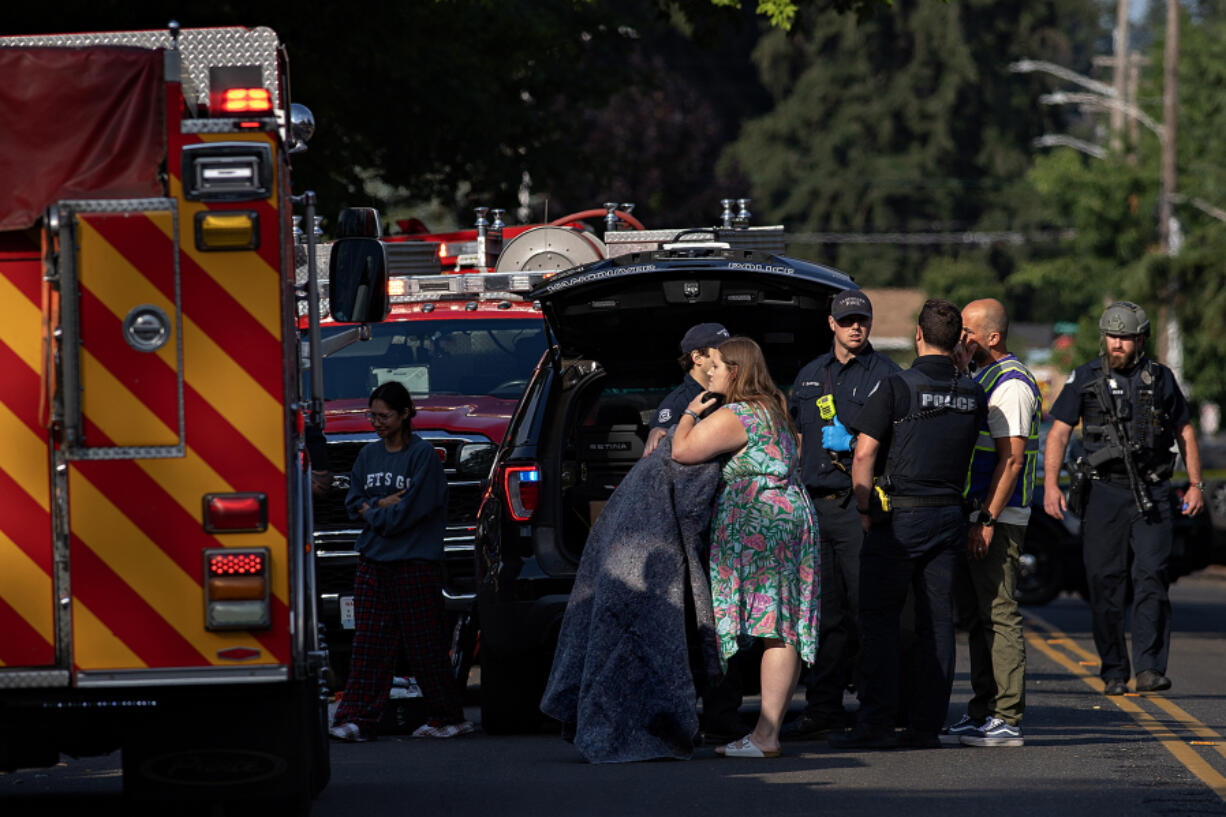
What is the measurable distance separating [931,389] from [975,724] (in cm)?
168

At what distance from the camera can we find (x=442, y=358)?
13539mm

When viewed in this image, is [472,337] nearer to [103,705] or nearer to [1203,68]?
[103,705]

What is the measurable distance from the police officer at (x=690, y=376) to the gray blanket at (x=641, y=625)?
32cm

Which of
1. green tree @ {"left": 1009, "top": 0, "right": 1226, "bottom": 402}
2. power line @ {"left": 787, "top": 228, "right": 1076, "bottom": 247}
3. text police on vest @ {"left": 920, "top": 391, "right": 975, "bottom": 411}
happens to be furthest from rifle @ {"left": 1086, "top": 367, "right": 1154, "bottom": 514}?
power line @ {"left": 787, "top": 228, "right": 1076, "bottom": 247}

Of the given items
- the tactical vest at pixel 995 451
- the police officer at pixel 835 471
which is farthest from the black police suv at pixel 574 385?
the tactical vest at pixel 995 451

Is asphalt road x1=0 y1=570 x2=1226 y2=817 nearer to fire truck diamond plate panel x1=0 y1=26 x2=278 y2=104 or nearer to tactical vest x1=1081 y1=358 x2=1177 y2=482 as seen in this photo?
tactical vest x1=1081 y1=358 x2=1177 y2=482

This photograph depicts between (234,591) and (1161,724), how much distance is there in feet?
19.3

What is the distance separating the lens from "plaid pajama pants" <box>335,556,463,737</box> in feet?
34.3

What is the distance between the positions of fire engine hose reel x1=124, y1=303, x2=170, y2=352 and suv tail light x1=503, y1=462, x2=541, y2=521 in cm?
381

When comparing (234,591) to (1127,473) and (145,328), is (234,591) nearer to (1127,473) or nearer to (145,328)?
(145,328)

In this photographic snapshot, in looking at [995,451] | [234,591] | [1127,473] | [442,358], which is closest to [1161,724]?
[995,451]

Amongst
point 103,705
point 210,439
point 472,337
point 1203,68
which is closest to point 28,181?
point 210,439

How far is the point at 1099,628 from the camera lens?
12.4m

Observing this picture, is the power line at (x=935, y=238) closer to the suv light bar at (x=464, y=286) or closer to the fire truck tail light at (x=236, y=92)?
the suv light bar at (x=464, y=286)
